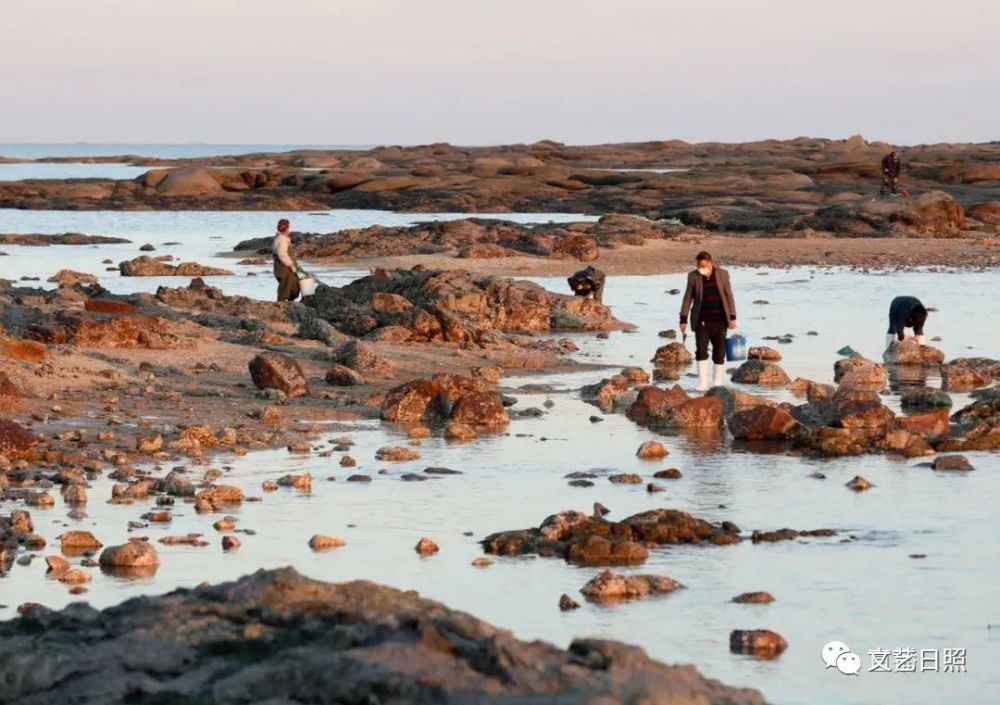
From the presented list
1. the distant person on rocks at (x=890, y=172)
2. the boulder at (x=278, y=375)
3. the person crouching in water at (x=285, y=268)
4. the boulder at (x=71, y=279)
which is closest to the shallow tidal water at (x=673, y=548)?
the boulder at (x=278, y=375)

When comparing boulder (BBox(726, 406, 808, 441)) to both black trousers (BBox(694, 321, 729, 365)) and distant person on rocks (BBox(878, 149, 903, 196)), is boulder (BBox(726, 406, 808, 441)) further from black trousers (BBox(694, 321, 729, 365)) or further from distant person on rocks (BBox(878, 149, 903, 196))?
distant person on rocks (BBox(878, 149, 903, 196))

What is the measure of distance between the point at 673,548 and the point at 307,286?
15721 mm

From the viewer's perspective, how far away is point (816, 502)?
12828 millimetres

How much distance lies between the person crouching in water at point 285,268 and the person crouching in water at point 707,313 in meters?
8.87

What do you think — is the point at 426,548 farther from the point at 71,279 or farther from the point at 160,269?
the point at 160,269

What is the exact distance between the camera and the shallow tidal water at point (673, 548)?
8.90 metres

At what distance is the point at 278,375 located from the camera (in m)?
17.8

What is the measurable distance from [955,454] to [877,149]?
325 feet

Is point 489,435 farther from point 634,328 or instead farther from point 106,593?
point 634,328

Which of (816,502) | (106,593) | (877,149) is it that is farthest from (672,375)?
(877,149)

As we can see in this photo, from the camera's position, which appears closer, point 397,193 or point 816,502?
point 816,502

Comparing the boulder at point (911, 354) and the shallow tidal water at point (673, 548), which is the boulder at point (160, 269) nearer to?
the boulder at point (911, 354)

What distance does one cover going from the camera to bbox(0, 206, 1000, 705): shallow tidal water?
8.90 m

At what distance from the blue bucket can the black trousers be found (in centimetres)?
36
